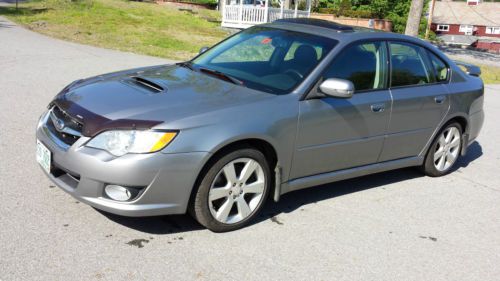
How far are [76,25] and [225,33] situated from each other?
742cm

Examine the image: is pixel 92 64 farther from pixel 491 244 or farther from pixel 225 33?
pixel 225 33

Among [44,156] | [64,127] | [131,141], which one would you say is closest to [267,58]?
[131,141]

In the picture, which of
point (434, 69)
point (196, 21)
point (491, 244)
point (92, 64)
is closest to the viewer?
point (491, 244)

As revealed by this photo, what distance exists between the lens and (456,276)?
3.97 m

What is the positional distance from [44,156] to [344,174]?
8.56 ft

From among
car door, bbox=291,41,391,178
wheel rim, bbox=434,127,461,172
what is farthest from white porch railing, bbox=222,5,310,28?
car door, bbox=291,41,391,178

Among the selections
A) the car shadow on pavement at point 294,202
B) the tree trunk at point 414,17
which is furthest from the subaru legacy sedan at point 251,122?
the tree trunk at point 414,17

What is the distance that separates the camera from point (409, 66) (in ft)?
18.2

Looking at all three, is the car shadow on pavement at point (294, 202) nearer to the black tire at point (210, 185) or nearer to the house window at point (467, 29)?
the black tire at point (210, 185)

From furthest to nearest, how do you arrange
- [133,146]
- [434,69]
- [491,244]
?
[434,69]
[491,244]
[133,146]

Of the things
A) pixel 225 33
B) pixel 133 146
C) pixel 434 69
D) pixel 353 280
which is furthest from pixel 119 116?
pixel 225 33

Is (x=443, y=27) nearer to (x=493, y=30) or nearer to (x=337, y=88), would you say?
(x=493, y=30)

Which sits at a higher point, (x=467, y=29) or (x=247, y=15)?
(x=247, y=15)

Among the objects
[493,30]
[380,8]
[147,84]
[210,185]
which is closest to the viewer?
[210,185]
